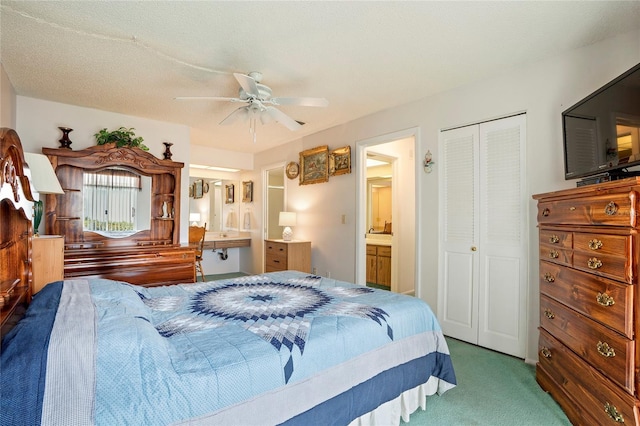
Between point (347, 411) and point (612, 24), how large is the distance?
9.83ft

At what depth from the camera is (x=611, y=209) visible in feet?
5.02

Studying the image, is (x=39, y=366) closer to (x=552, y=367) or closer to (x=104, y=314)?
(x=104, y=314)

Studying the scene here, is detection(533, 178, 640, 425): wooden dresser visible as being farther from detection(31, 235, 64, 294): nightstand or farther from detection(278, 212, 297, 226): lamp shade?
detection(278, 212, 297, 226): lamp shade

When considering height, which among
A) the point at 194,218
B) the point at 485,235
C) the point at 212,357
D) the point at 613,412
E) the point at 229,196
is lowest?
the point at 613,412

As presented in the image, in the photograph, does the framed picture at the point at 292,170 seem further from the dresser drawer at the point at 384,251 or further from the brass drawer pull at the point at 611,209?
the brass drawer pull at the point at 611,209

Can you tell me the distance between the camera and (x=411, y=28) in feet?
7.04

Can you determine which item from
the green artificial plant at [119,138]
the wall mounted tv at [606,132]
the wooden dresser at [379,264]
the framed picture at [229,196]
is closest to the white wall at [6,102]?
the green artificial plant at [119,138]

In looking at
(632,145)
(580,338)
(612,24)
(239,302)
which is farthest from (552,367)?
(612,24)

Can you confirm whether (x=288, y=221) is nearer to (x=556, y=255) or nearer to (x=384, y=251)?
Result: (x=384, y=251)

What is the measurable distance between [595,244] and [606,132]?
0.73 m

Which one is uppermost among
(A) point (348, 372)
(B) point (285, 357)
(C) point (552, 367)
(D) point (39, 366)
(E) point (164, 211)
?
(E) point (164, 211)

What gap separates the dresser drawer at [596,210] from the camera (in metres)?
1.45

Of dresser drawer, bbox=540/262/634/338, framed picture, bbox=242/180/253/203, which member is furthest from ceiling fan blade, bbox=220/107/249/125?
framed picture, bbox=242/180/253/203

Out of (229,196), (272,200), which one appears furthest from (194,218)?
(272,200)
